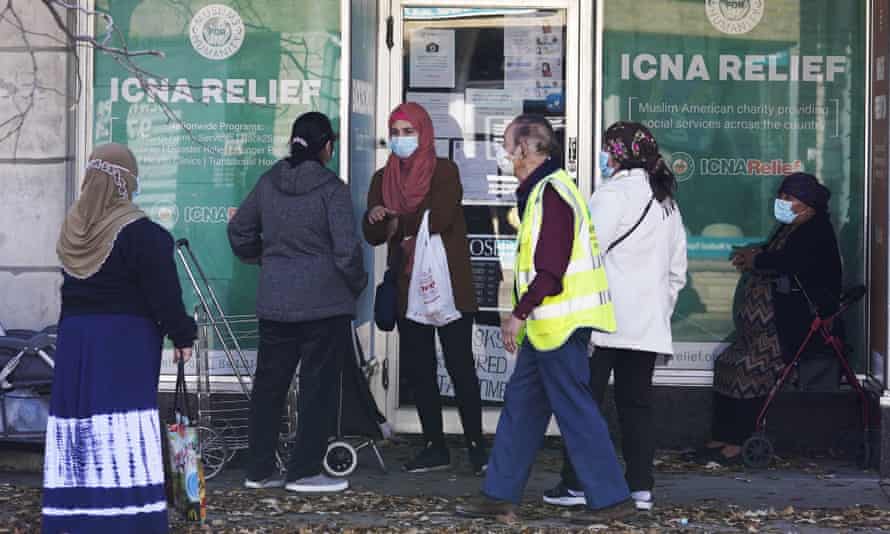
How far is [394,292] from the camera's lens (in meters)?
8.89

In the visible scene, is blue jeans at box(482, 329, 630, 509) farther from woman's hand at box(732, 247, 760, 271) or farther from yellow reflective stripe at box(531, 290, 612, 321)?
woman's hand at box(732, 247, 760, 271)

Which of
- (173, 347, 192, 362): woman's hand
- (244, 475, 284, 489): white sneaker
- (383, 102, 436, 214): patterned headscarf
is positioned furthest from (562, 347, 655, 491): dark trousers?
(173, 347, 192, 362): woman's hand

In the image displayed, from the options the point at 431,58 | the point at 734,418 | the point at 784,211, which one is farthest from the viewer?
the point at 431,58

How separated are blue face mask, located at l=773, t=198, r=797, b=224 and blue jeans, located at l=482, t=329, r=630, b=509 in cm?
227

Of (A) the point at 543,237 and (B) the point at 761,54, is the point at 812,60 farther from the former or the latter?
(A) the point at 543,237

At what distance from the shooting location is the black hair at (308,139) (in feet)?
27.8

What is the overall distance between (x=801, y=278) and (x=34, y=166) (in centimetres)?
452

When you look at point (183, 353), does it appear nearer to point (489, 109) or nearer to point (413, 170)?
point (413, 170)

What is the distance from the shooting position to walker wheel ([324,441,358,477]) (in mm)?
8859

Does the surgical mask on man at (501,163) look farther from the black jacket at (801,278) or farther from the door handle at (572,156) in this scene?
the black jacket at (801,278)

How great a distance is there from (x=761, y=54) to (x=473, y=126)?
1787 millimetres

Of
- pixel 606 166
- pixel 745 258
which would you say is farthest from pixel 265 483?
pixel 745 258

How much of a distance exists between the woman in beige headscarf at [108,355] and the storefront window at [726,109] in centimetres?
380

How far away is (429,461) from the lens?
30.2 feet
